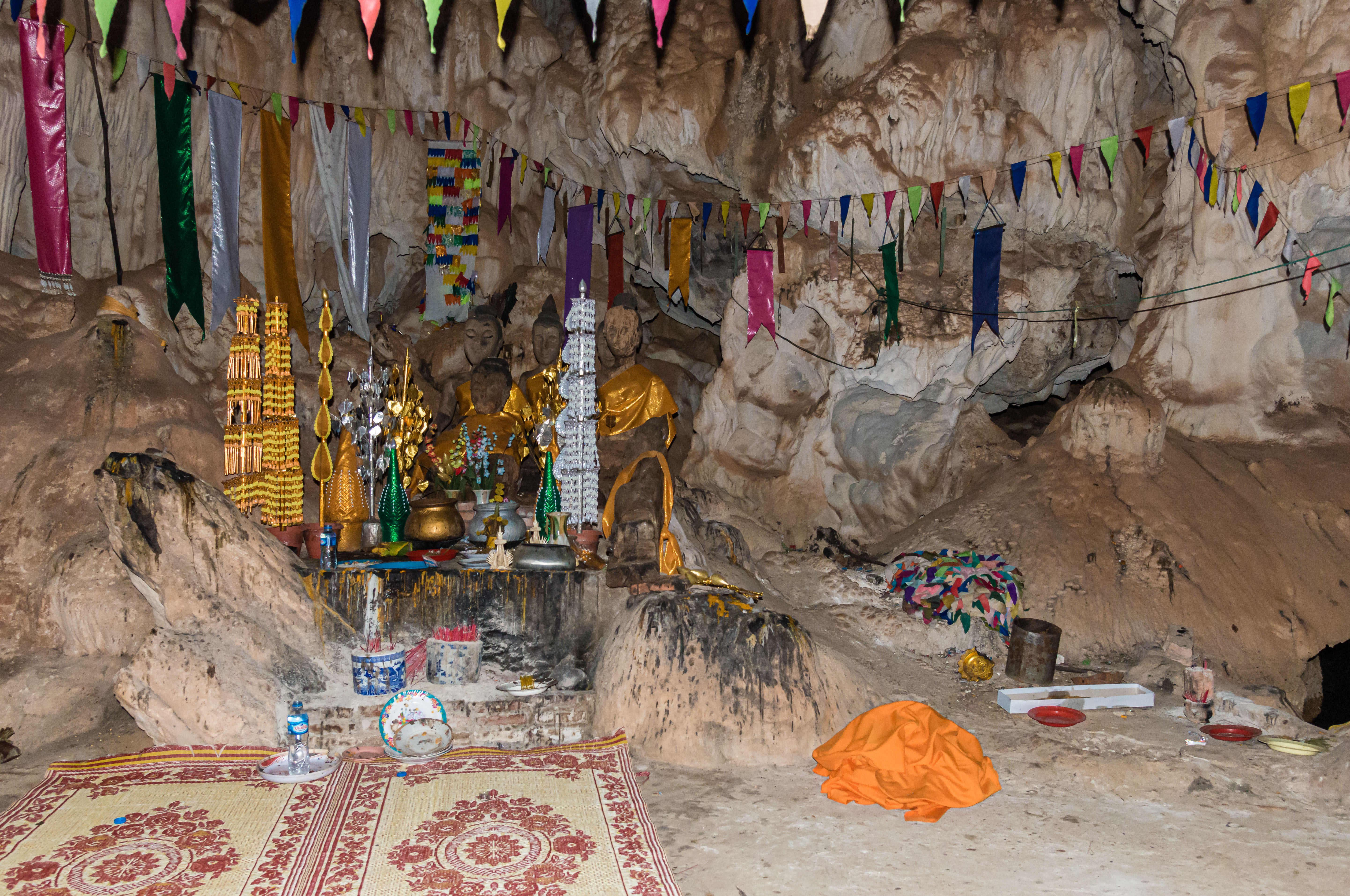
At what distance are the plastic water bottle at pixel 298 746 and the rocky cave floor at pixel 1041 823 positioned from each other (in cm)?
115

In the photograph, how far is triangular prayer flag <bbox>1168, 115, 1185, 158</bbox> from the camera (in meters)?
7.87

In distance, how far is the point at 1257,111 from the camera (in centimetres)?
762

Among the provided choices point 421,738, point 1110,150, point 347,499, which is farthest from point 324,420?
point 1110,150

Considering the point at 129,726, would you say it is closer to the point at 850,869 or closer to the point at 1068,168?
the point at 850,869

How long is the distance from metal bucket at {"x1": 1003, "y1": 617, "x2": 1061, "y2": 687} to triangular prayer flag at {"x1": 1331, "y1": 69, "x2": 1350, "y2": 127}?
434 cm

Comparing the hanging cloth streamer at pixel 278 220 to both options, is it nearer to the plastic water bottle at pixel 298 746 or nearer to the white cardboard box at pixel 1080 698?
the plastic water bottle at pixel 298 746

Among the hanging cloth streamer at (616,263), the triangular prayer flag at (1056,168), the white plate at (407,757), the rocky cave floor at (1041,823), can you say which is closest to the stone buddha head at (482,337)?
the hanging cloth streamer at (616,263)

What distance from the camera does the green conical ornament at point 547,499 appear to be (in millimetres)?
6883

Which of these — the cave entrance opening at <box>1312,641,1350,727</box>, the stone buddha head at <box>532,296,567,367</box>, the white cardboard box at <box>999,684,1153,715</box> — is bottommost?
the cave entrance opening at <box>1312,641,1350,727</box>

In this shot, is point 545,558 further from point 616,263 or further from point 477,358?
point 616,263

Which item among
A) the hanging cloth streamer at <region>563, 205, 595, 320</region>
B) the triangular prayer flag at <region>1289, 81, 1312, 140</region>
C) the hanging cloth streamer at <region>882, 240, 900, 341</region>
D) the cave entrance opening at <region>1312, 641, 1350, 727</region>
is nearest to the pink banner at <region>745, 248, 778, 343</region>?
the hanging cloth streamer at <region>882, 240, 900, 341</region>

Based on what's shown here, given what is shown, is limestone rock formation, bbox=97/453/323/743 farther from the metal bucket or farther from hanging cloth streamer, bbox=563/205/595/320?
hanging cloth streamer, bbox=563/205/595/320

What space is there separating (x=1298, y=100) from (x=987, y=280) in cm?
288

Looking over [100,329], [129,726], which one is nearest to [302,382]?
[100,329]
